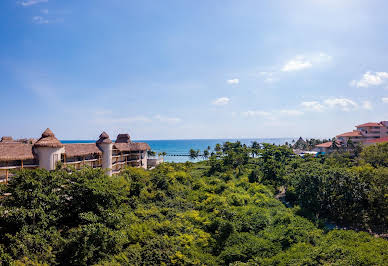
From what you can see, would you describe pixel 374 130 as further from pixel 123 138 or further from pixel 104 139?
pixel 104 139

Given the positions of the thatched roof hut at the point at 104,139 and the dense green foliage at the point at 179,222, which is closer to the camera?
the dense green foliage at the point at 179,222

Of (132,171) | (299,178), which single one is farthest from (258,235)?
(132,171)

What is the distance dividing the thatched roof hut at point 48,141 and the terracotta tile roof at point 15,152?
0.93m

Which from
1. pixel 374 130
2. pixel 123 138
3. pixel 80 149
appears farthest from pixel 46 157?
pixel 374 130

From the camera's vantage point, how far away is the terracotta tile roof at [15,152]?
2166 cm

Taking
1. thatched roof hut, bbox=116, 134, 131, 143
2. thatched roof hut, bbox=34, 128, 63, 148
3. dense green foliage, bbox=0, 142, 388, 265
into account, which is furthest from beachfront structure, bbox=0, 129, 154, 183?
dense green foliage, bbox=0, 142, 388, 265

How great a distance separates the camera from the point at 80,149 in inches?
1199

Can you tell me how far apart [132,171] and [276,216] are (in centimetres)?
2082

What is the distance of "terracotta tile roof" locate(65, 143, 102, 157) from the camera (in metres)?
28.3

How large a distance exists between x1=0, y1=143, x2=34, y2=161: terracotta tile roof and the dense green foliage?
4.02 metres

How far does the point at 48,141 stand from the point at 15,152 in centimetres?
278

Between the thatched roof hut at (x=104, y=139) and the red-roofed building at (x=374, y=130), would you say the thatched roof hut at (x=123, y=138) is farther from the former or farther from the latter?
the red-roofed building at (x=374, y=130)

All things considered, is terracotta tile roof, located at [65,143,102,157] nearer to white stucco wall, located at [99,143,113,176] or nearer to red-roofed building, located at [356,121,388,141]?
white stucco wall, located at [99,143,113,176]

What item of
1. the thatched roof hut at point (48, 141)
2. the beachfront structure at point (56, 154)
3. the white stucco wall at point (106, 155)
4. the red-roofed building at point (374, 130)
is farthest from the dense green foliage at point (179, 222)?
the red-roofed building at point (374, 130)
